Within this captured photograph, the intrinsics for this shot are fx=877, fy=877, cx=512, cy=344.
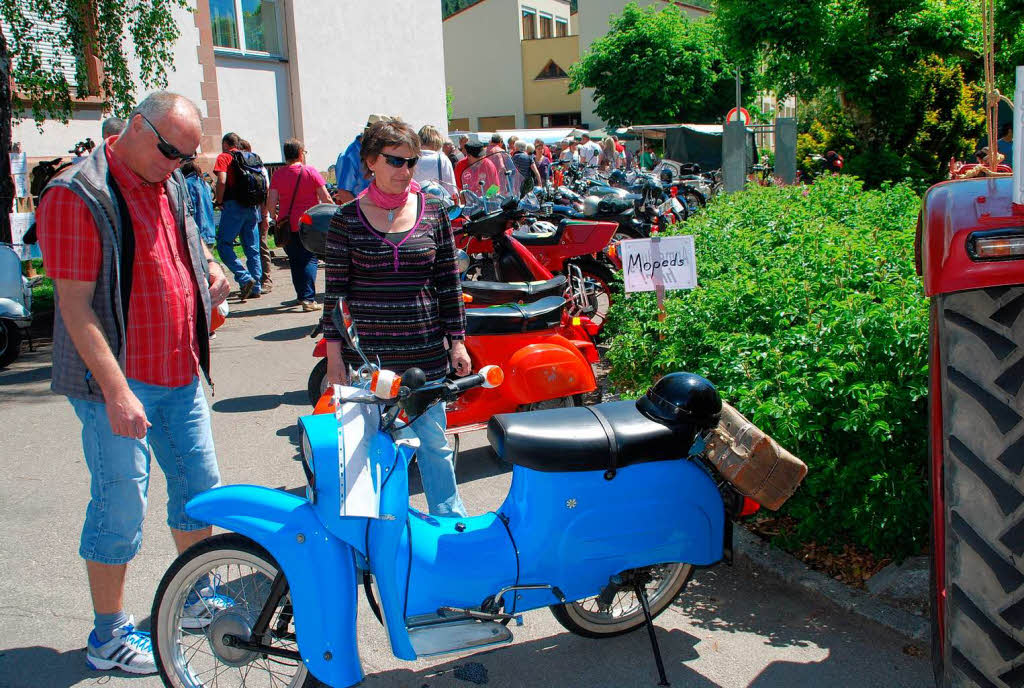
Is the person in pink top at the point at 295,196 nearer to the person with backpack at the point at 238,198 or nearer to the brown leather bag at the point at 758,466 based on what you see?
the person with backpack at the point at 238,198

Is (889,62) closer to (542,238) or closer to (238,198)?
(542,238)

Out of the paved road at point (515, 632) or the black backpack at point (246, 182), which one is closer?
the paved road at point (515, 632)

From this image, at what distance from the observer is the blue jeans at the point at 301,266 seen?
9367 millimetres

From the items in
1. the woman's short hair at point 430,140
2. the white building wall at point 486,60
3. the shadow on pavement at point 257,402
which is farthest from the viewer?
the white building wall at point 486,60

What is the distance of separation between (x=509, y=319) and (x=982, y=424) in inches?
120

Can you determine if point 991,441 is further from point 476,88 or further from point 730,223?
point 476,88

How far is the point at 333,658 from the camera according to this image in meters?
2.66

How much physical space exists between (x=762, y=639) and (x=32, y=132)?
13.7 m

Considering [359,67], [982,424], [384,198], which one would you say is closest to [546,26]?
[359,67]

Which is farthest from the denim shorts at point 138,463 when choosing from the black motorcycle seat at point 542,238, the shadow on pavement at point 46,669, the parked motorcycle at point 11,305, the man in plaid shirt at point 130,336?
the parked motorcycle at point 11,305

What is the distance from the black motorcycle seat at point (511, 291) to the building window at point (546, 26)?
5666 centimetres

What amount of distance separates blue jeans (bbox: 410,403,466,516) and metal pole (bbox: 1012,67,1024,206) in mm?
2233

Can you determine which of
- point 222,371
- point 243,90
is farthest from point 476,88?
point 222,371

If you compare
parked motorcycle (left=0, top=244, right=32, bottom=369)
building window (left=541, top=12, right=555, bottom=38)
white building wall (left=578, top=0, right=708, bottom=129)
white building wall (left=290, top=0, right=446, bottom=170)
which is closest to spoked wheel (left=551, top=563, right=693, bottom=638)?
parked motorcycle (left=0, top=244, right=32, bottom=369)
